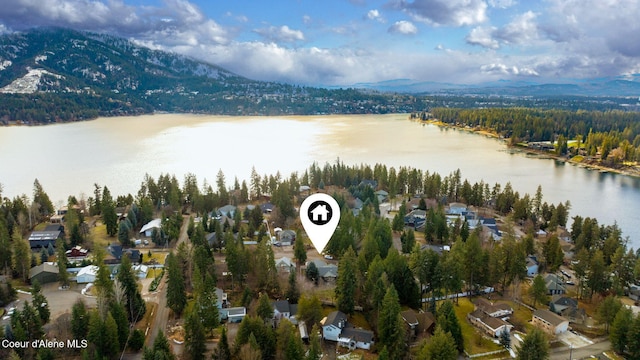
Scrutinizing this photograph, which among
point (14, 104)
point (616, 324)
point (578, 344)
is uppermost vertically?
point (14, 104)

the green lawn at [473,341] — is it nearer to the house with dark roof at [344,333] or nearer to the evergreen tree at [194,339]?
the house with dark roof at [344,333]

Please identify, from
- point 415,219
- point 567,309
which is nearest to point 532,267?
point 567,309

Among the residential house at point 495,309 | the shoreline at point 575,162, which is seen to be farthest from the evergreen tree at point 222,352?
the shoreline at point 575,162

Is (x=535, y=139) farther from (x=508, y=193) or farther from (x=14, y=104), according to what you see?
(x=14, y=104)

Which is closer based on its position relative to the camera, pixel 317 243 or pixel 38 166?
pixel 317 243

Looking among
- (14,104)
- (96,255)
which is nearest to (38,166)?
(96,255)
